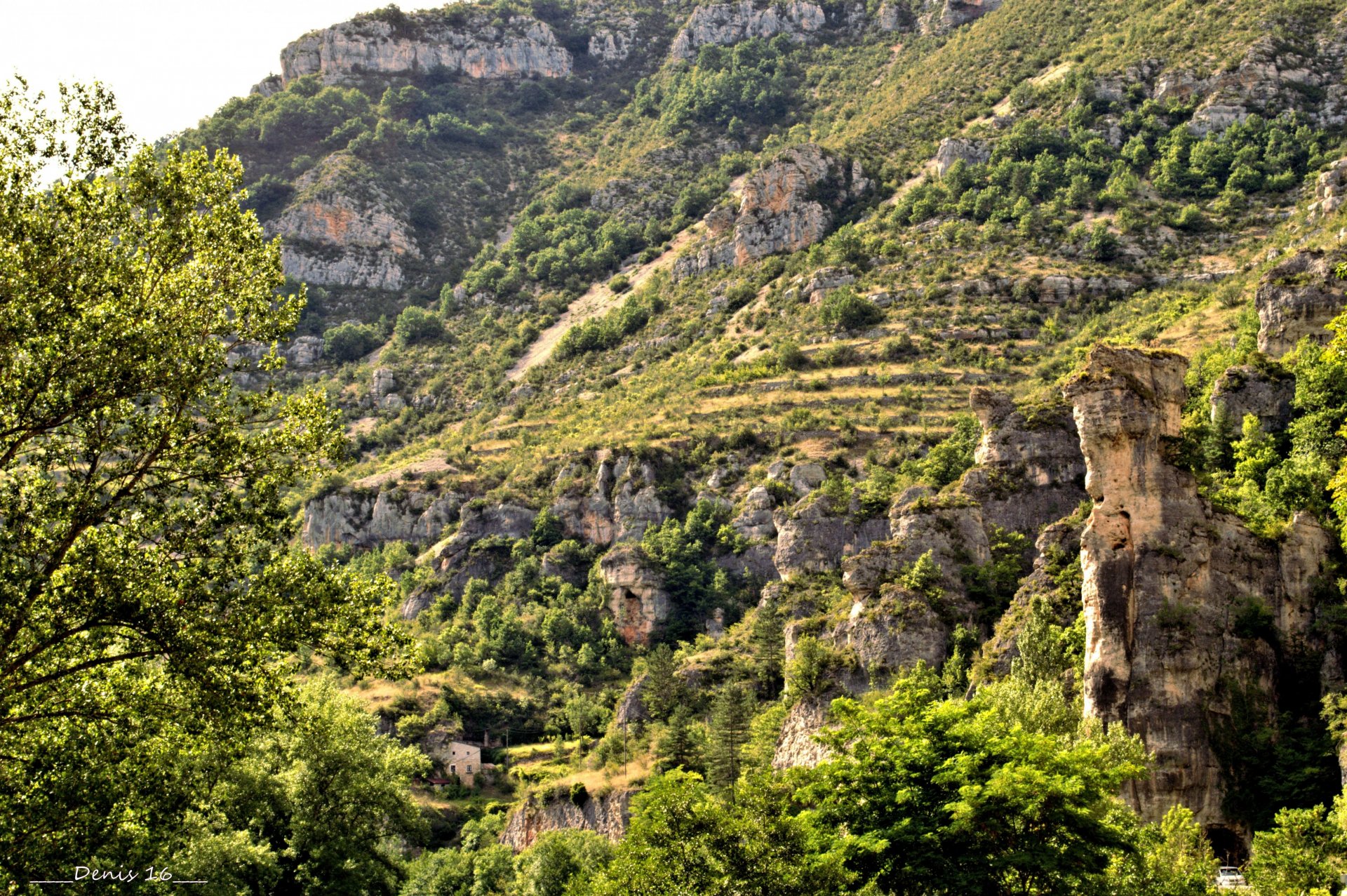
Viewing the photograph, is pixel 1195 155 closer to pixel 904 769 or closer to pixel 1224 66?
pixel 1224 66

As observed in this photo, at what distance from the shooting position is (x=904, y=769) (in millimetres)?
31375

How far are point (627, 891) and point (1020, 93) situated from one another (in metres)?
112

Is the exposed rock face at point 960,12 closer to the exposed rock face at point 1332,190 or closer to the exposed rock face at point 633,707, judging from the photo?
the exposed rock face at point 1332,190

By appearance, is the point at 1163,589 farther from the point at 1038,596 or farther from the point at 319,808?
the point at 319,808

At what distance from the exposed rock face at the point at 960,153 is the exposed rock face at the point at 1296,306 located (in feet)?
203

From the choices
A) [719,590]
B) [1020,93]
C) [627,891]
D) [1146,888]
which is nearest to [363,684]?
[719,590]

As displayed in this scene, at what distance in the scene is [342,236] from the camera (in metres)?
164

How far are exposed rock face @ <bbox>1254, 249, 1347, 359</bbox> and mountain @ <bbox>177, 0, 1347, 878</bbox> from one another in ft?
0.60

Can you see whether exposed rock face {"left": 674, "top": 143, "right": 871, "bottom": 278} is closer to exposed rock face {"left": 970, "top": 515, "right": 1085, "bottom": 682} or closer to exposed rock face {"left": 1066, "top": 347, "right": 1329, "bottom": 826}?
exposed rock face {"left": 970, "top": 515, "right": 1085, "bottom": 682}

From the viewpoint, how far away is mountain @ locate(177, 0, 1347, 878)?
3997 cm

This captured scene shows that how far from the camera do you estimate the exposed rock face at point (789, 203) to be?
125 metres

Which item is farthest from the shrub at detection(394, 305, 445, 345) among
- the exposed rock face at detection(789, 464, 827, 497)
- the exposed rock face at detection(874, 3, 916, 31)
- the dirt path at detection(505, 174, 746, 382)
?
the exposed rock face at detection(874, 3, 916, 31)

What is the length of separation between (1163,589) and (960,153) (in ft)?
286
